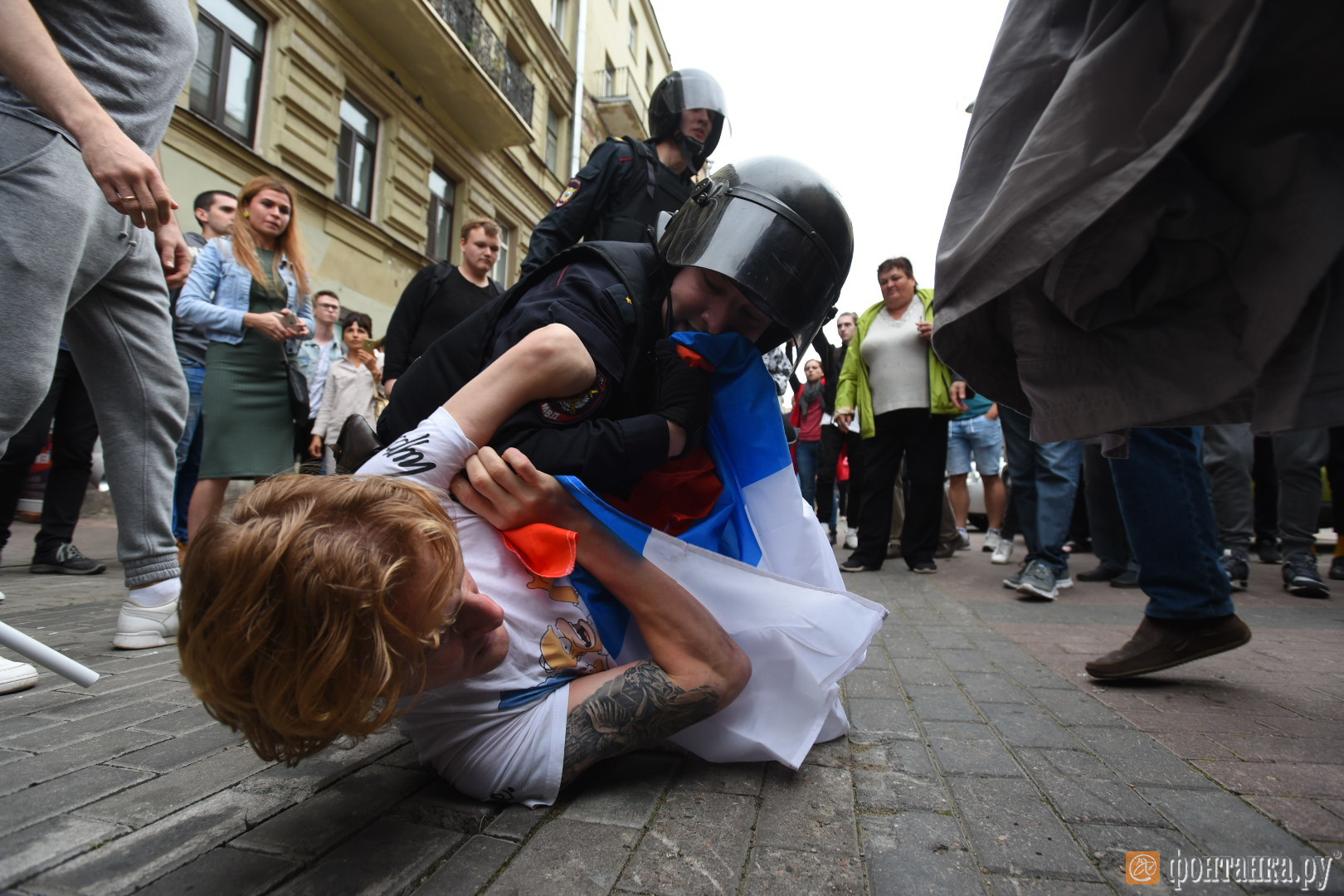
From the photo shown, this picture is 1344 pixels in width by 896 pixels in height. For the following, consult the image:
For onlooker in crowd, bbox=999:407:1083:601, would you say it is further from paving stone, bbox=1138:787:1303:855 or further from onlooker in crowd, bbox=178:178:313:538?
onlooker in crowd, bbox=178:178:313:538

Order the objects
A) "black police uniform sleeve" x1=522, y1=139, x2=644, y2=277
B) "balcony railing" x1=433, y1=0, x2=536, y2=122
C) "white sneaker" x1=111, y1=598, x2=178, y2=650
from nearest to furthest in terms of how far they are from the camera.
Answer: "white sneaker" x1=111, y1=598, x2=178, y2=650 → "black police uniform sleeve" x1=522, y1=139, x2=644, y2=277 → "balcony railing" x1=433, y1=0, x2=536, y2=122

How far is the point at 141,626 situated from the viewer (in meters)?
2.45

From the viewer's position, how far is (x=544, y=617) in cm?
151

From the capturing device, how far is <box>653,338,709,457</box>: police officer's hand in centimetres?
177

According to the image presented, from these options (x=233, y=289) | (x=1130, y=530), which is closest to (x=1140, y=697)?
(x=1130, y=530)

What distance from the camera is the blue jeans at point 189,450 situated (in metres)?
4.32

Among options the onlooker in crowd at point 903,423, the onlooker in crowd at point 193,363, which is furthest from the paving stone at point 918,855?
the onlooker in crowd at point 903,423

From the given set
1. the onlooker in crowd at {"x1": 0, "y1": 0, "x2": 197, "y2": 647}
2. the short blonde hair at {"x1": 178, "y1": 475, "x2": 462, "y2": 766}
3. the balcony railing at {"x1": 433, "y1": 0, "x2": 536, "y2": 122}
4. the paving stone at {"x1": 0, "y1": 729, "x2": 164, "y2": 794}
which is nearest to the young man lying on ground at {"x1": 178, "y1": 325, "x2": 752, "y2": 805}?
the short blonde hair at {"x1": 178, "y1": 475, "x2": 462, "y2": 766}

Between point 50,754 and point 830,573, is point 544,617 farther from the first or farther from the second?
point 50,754

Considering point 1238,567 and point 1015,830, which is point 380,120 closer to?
point 1238,567

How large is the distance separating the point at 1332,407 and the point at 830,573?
107cm

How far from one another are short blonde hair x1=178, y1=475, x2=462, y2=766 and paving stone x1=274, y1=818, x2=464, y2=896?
0.18m

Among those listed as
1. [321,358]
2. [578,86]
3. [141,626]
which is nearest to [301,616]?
[141,626]

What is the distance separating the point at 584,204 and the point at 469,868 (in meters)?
2.71
